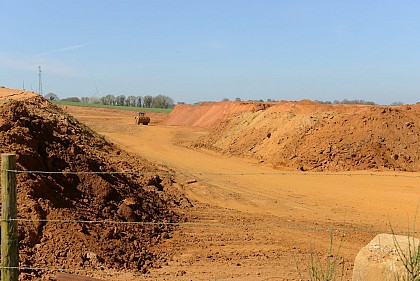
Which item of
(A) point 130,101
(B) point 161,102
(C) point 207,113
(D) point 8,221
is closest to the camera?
(D) point 8,221

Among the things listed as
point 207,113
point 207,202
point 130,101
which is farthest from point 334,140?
point 130,101

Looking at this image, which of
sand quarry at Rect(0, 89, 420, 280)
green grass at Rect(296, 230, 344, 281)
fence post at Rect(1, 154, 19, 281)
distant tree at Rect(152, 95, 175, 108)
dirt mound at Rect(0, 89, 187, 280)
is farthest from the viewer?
distant tree at Rect(152, 95, 175, 108)

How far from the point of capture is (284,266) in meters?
7.02

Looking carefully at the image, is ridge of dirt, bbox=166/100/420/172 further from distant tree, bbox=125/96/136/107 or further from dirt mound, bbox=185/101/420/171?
distant tree, bbox=125/96/136/107

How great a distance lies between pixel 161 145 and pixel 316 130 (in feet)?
29.5

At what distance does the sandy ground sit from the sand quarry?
31 mm

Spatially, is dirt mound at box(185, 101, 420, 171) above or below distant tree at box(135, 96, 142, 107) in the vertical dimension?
below

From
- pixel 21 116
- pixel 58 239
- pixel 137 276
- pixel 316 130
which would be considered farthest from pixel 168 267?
pixel 316 130

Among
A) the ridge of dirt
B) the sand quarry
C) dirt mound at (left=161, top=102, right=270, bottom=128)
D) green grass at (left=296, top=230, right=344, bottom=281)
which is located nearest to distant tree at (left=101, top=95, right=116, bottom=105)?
dirt mound at (left=161, top=102, right=270, bottom=128)

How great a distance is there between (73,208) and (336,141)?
13.8 m

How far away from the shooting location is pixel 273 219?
982 cm

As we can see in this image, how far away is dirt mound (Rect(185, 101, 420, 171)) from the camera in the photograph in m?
17.7

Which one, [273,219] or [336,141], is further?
[336,141]

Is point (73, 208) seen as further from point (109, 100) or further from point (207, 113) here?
point (109, 100)
